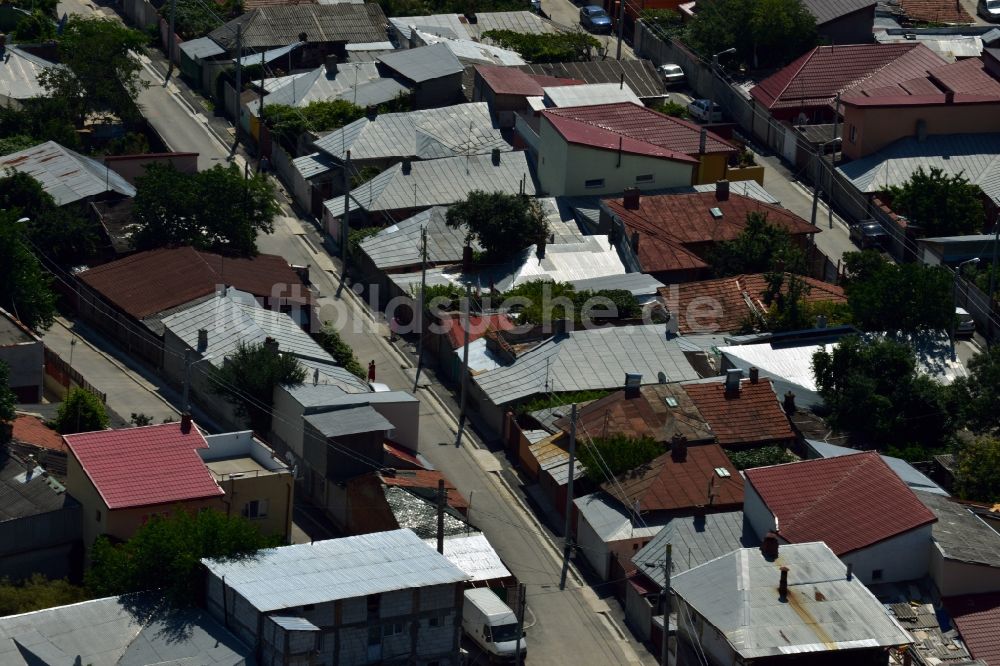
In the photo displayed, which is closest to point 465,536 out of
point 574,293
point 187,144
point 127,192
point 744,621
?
point 744,621

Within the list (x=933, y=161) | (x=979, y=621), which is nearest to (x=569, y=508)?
(x=979, y=621)

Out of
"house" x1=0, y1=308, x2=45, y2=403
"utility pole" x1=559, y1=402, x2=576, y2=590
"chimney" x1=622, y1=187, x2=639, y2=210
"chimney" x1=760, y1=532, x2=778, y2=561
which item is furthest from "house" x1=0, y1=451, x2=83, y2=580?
"chimney" x1=622, y1=187, x2=639, y2=210

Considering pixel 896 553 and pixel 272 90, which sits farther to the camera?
pixel 272 90

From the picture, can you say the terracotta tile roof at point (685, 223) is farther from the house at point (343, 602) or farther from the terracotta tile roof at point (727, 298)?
the house at point (343, 602)

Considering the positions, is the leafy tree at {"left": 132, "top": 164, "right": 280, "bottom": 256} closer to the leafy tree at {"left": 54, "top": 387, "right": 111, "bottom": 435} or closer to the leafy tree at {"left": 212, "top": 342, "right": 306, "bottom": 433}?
the leafy tree at {"left": 212, "top": 342, "right": 306, "bottom": 433}

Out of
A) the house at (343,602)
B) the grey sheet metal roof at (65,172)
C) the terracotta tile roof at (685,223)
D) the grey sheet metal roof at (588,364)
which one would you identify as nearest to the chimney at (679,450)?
the grey sheet metal roof at (588,364)

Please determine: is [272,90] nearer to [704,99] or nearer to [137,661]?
[704,99]
